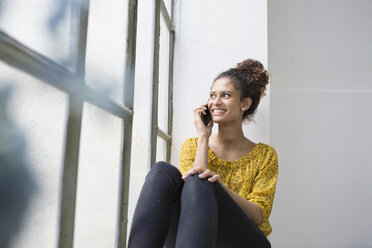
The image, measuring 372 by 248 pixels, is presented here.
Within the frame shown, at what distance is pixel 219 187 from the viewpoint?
3.68 feet

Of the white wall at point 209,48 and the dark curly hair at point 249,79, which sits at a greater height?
the white wall at point 209,48

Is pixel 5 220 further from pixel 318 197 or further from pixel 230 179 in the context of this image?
pixel 318 197

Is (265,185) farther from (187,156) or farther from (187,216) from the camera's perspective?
(187,216)

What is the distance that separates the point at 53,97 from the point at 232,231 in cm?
68

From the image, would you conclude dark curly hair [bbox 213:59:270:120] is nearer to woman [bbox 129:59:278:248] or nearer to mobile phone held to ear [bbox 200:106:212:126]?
woman [bbox 129:59:278:248]

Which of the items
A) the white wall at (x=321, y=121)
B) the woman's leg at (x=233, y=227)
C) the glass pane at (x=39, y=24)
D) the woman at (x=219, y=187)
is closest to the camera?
the glass pane at (x=39, y=24)

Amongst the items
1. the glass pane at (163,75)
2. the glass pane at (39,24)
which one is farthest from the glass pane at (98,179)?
the glass pane at (163,75)

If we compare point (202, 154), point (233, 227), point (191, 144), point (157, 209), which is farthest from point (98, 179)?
point (191, 144)

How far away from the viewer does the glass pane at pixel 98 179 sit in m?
0.86

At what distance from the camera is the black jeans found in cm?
95

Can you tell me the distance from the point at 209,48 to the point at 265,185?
0.96 meters

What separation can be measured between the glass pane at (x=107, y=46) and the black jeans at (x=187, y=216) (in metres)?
0.28

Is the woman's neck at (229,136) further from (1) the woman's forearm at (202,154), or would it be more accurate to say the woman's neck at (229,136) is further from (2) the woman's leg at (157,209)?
(2) the woman's leg at (157,209)

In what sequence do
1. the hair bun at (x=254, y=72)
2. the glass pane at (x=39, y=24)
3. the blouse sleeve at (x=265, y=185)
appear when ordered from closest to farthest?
the glass pane at (x=39, y=24), the blouse sleeve at (x=265, y=185), the hair bun at (x=254, y=72)
